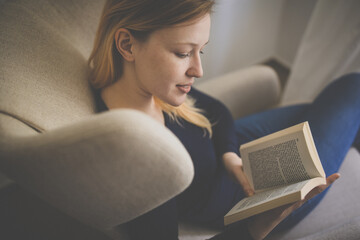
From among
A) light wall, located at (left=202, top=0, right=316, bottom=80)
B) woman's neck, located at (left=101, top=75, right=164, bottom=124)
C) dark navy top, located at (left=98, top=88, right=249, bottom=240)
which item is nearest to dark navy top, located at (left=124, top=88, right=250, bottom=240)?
dark navy top, located at (left=98, top=88, right=249, bottom=240)

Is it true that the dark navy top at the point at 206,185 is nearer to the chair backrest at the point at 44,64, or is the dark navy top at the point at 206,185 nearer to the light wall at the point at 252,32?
the chair backrest at the point at 44,64

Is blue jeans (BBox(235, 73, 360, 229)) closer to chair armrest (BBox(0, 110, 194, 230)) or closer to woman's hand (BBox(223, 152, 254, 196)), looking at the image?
woman's hand (BBox(223, 152, 254, 196))

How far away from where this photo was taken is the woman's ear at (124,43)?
529mm

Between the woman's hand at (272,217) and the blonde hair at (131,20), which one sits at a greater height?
the blonde hair at (131,20)

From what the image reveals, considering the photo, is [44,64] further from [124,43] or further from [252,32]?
[252,32]

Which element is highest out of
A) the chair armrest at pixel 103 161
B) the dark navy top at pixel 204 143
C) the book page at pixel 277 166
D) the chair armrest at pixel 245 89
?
the chair armrest at pixel 245 89

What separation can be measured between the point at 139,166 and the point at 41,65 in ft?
1.19

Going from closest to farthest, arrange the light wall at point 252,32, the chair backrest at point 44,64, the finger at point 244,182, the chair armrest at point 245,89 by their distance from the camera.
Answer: the chair backrest at point 44,64 < the finger at point 244,182 < the chair armrest at point 245,89 < the light wall at point 252,32

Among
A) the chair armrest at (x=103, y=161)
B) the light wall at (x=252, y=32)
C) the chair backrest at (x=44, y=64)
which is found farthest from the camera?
the light wall at (x=252, y=32)

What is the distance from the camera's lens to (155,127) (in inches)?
12.4

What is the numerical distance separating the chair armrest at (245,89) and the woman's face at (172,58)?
1.50 ft

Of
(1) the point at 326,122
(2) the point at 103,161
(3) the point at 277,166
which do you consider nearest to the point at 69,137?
(2) the point at 103,161

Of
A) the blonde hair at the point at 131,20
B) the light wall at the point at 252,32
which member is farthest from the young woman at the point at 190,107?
the light wall at the point at 252,32

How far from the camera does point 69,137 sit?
0.31m
